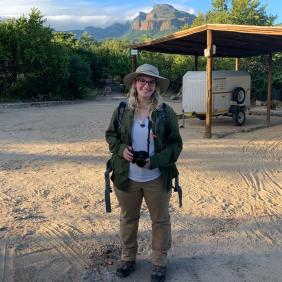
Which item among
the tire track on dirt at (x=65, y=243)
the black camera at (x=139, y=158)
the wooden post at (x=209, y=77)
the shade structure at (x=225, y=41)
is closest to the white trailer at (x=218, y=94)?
the shade structure at (x=225, y=41)

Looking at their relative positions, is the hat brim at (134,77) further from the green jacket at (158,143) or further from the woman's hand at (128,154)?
the woman's hand at (128,154)

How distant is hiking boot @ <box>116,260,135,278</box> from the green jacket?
2.42 feet

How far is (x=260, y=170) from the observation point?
8.08m

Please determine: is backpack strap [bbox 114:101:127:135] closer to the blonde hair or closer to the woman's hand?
the blonde hair

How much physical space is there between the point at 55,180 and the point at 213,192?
2564 mm

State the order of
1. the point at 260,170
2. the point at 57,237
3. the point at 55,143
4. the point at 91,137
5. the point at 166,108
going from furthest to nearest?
1. the point at 91,137
2. the point at 55,143
3. the point at 260,170
4. the point at 57,237
5. the point at 166,108

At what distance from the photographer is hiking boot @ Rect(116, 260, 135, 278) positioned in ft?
12.4

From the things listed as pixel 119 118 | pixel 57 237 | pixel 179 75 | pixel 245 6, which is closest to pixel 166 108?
pixel 119 118

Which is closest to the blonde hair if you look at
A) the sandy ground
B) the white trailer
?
the sandy ground

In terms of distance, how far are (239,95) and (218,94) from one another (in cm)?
92

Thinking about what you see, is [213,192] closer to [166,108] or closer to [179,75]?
[166,108]

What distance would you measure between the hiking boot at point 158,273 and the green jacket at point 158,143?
70cm

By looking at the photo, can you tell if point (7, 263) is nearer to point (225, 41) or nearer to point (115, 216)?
point (115, 216)

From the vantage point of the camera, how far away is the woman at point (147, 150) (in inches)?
136
